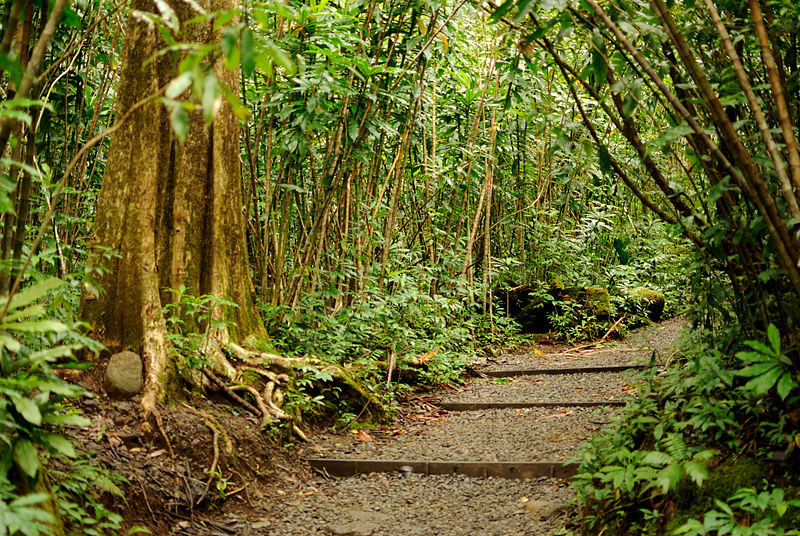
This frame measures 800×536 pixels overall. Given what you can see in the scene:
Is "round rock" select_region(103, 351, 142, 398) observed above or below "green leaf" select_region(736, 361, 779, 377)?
below

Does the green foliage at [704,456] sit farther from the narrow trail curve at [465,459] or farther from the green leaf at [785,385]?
the narrow trail curve at [465,459]

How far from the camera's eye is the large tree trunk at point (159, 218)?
3.52m

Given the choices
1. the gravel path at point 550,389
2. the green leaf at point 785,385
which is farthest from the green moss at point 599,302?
the green leaf at point 785,385

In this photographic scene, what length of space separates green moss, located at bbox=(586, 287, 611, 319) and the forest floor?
3954 millimetres

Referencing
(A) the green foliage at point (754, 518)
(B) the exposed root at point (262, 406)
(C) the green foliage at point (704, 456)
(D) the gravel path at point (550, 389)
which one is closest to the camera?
(A) the green foliage at point (754, 518)

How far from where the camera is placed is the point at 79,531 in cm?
204

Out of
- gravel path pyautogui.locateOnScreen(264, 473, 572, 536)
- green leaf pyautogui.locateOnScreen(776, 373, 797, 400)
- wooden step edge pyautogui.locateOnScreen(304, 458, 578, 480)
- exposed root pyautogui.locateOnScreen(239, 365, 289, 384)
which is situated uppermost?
green leaf pyautogui.locateOnScreen(776, 373, 797, 400)

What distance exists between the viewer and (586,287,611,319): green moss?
8.41m

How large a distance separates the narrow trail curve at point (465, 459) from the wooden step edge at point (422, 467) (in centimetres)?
1

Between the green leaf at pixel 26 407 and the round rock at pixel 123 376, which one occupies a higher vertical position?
the green leaf at pixel 26 407

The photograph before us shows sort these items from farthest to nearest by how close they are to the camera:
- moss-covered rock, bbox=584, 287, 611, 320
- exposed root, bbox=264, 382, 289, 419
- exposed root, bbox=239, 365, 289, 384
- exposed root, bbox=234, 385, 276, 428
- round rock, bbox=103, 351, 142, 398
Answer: moss-covered rock, bbox=584, 287, 611, 320
exposed root, bbox=239, 365, 289, 384
exposed root, bbox=264, 382, 289, 419
exposed root, bbox=234, 385, 276, 428
round rock, bbox=103, 351, 142, 398

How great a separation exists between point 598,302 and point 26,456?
7.77 meters

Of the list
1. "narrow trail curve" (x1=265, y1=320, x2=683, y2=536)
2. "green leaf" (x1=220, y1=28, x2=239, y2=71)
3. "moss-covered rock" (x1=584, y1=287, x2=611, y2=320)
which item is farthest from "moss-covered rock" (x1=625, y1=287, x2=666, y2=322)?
"green leaf" (x1=220, y1=28, x2=239, y2=71)

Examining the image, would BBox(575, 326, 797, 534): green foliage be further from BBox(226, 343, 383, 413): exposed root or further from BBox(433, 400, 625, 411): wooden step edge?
BBox(226, 343, 383, 413): exposed root
